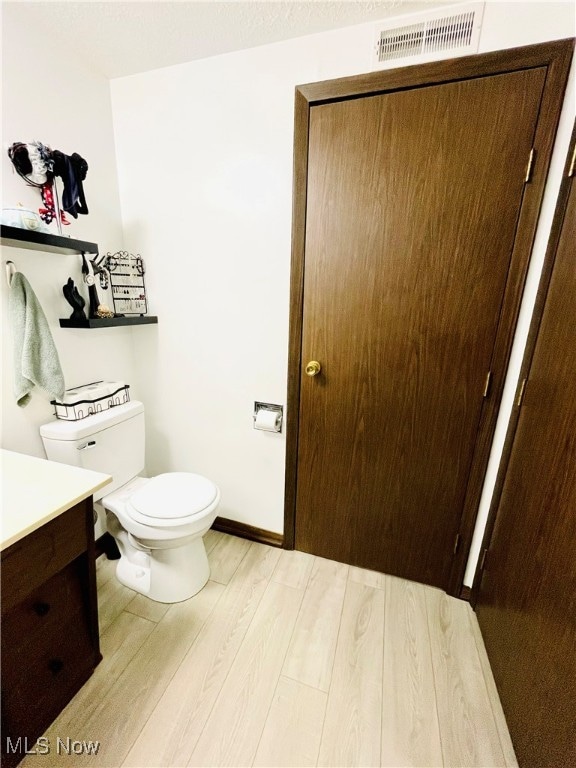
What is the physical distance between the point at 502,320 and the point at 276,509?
1.39m

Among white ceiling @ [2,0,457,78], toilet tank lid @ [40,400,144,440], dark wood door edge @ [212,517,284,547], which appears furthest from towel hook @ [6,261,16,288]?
dark wood door edge @ [212,517,284,547]

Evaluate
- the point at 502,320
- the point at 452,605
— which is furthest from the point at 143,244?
the point at 452,605

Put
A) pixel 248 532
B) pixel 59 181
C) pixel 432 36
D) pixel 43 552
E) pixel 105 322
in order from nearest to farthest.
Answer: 1. pixel 43 552
2. pixel 432 36
3. pixel 59 181
4. pixel 105 322
5. pixel 248 532

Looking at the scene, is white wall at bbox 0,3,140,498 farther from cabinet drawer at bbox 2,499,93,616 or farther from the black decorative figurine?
cabinet drawer at bbox 2,499,93,616

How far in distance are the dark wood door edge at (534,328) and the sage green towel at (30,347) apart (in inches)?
69.8

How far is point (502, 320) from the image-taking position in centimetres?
121

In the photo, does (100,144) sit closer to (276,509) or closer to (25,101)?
(25,101)

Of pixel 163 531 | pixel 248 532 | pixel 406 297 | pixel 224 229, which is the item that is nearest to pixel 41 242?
pixel 224 229

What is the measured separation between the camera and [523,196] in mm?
1110

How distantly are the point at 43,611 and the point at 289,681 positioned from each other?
0.86 metres

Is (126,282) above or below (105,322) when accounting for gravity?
above

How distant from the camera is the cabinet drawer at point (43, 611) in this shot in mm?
864

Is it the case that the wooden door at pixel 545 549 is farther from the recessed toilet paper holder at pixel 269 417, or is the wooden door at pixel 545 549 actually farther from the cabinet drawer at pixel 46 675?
the cabinet drawer at pixel 46 675

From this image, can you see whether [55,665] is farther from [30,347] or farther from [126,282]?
[126,282]
